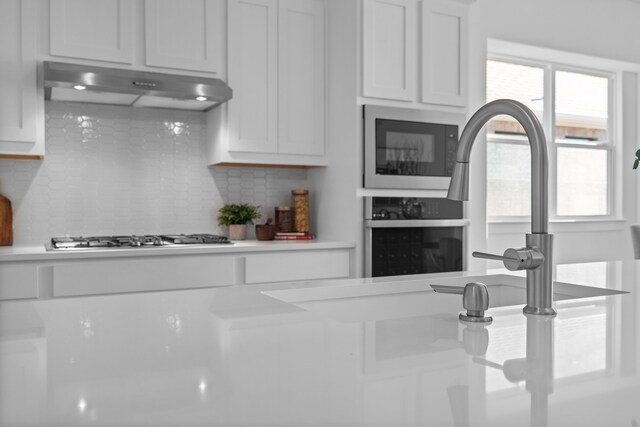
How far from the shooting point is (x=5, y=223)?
326cm

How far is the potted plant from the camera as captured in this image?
3775 millimetres

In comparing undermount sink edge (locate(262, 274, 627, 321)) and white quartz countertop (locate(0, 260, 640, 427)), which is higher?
white quartz countertop (locate(0, 260, 640, 427))

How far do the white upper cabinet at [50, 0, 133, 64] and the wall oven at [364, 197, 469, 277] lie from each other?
1621 millimetres

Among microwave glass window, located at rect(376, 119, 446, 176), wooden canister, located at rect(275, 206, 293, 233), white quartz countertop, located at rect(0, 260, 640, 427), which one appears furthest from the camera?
wooden canister, located at rect(275, 206, 293, 233)

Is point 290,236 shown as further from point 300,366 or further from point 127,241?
point 300,366

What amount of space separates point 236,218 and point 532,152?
9.21 feet

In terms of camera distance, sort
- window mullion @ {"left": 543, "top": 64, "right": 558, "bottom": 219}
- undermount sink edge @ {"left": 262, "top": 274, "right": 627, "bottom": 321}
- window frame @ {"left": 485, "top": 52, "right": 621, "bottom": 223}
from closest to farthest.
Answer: undermount sink edge @ {"left": 262, "top": 274, "right": 627, "bottom": 321} → window frame @ {"left": 485, "top": 52, "right": 621, "bottom": 223} → window mullion @ {"left": 543, "top": 64, "right": 558, "bottom": 219}

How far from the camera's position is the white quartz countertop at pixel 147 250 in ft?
9.22

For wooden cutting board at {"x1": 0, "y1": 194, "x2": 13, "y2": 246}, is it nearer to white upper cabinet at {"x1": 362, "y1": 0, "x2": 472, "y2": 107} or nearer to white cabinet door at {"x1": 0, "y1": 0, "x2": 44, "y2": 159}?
white cabinet door at {"x1": 0, "y1": 0, "x2": 44, "y2": 159}

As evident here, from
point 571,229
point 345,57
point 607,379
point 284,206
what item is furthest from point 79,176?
point 571,229

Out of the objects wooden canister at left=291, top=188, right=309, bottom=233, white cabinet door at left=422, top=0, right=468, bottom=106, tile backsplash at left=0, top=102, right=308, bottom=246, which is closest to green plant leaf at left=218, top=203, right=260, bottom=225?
tile backsplash at left=0, top=102, right=308, bottom=246

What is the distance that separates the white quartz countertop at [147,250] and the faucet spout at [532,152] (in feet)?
7.26

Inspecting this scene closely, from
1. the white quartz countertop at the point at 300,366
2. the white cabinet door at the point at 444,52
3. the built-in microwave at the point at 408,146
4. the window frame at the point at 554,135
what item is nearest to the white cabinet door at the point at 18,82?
the built-in microwave at the point at 408,146

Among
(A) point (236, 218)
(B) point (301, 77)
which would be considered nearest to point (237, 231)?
(A) point (236, 218)
